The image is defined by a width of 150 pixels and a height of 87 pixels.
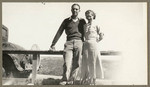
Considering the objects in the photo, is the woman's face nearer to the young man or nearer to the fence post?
the young man

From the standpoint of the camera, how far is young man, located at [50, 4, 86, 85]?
4785 mm

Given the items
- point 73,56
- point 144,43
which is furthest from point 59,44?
point 144,43

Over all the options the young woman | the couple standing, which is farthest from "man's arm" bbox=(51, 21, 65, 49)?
the young woman

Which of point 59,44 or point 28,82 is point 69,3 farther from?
point 28,82

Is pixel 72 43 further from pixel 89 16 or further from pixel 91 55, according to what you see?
pixel 89 16

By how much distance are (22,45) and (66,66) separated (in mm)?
595

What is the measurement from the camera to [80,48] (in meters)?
4.82

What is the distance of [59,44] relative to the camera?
4840 mm

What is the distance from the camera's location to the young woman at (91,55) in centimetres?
478

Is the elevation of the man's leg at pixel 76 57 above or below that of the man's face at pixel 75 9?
below

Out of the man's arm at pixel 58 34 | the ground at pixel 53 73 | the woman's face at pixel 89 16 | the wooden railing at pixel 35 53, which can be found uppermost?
the woman's face at pixel 89 16

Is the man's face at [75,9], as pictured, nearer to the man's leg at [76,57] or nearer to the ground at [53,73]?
the man's leg at [76,57]

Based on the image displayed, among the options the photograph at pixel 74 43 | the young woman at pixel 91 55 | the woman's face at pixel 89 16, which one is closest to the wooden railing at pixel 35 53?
the photograph at pixel 74 43

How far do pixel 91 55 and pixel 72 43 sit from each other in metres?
0.27
